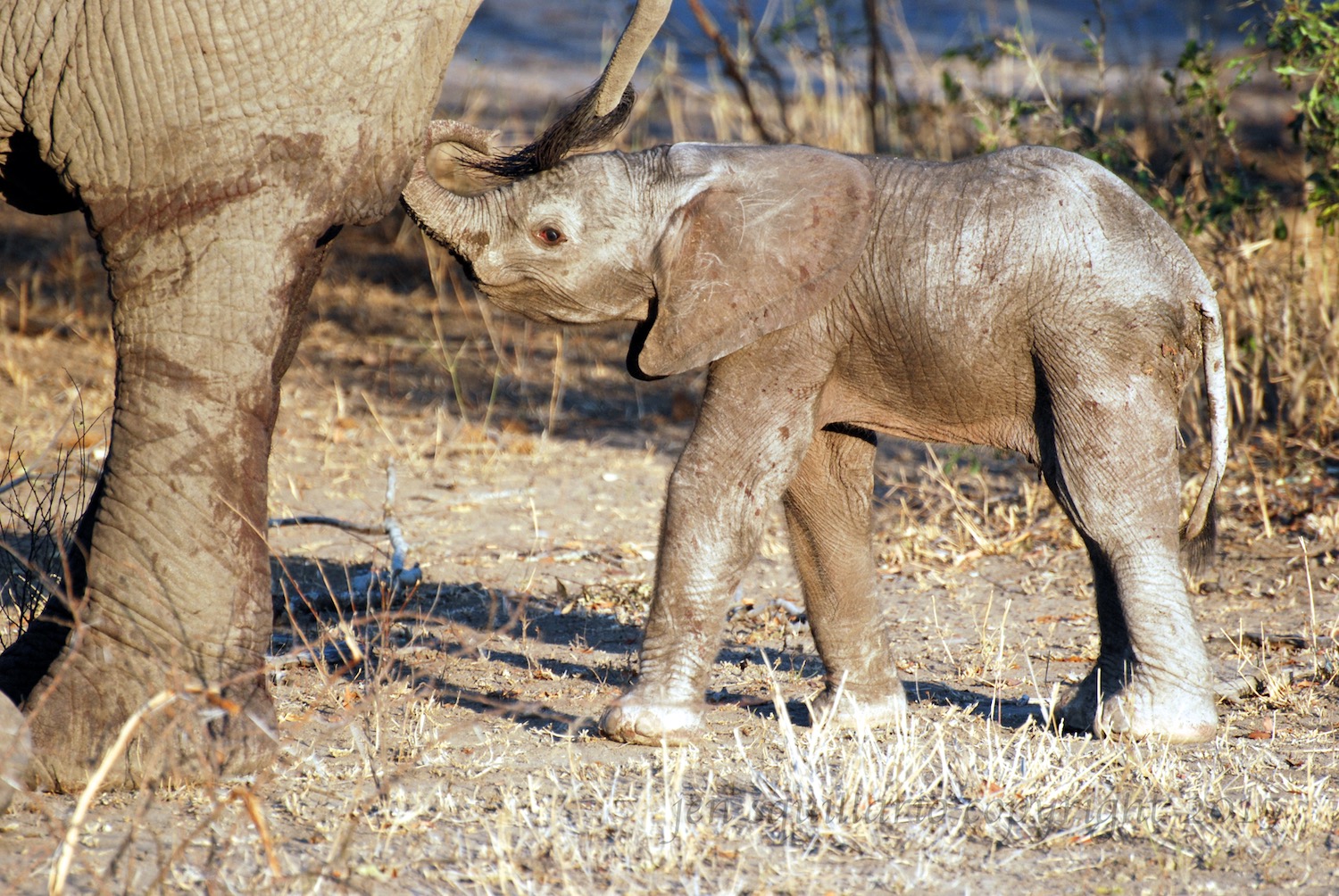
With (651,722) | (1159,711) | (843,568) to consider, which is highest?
(843,568)

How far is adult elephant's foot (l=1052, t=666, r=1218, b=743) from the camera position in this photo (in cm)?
452

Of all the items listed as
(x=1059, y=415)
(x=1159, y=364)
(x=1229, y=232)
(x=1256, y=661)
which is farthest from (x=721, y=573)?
(x=1229, y=232)

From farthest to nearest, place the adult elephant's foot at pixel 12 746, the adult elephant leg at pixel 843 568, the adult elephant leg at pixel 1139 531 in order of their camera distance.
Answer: the adult elephant leg at pixel 843 568, the adult elephant leg at pixel 1139 531, the adult elephant's foot at pixel 12 746

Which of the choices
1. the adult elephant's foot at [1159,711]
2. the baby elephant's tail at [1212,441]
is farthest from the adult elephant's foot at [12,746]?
the baby elephant's tail at [1212,441]

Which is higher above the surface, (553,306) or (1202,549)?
(553,306)

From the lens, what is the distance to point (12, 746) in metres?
3.64

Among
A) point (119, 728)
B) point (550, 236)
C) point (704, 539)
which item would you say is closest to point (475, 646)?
point (704, 539)

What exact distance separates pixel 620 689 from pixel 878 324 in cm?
161

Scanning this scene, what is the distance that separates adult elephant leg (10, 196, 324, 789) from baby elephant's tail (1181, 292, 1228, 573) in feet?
8.58

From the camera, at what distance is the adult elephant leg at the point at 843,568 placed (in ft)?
16.4

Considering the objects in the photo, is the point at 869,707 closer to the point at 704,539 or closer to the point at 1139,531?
the point at 704,539

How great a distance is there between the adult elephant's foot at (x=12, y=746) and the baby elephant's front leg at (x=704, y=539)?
5.36ft

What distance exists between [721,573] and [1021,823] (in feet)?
3.80

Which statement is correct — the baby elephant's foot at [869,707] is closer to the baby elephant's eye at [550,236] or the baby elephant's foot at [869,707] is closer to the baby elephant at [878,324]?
the baby elephant at [878,324]
